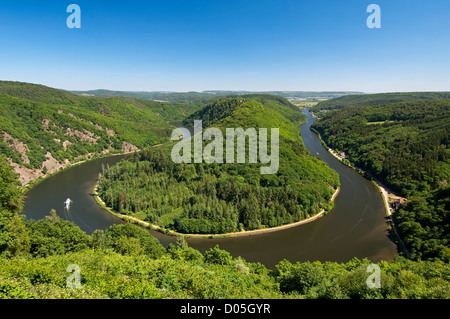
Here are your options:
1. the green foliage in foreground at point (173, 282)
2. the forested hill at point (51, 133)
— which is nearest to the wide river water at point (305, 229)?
the green foliage in foreground at point (173, 282)

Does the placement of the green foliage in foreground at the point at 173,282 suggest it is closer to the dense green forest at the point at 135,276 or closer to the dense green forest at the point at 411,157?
the dense green forest at the point at 135,276

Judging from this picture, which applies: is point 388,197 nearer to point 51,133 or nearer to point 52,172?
point 52,172

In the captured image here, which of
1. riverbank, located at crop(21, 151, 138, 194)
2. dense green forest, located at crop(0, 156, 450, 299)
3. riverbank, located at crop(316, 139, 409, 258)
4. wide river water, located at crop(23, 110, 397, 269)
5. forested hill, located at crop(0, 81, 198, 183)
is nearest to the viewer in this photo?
dense green forest, located at crop(0, 156, 450, 299)

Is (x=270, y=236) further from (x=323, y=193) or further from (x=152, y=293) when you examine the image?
(x=152, y=293)

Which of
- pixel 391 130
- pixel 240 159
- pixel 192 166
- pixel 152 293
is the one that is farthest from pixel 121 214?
pixel 391 130

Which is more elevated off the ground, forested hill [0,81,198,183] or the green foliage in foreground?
forested hill [0,81,198,183]

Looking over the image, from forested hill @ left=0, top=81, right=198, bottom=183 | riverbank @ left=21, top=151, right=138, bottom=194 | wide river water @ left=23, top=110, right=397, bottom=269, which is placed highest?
forested hill @ left=0, top=81, right=198, bottom=183

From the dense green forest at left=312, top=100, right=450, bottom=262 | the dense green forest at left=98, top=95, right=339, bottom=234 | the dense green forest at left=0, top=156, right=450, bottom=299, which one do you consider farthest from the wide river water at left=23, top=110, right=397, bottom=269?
the dense green forest at left=0, top=156, right=450, bottom=299

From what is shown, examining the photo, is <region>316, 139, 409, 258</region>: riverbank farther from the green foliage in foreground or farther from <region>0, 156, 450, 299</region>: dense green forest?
the green foliage in foreground

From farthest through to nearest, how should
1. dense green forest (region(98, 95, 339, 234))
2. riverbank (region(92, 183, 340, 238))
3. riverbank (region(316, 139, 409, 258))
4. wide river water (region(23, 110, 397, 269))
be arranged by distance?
dense green forest (region(98, 95, 339, 234)) < riverbank (region(92, 183, 340, 238)) < riverbank (region(316, 139, 409, 258)) < wide river water (region(23, 110, 397, 269))
